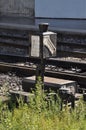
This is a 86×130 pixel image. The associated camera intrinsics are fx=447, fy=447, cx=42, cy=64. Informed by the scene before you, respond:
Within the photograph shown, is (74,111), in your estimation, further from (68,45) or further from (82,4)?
(82,4)

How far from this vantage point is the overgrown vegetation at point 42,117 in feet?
16.5

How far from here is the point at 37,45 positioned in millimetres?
7211

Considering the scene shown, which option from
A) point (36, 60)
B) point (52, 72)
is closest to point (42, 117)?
point (52, 72)

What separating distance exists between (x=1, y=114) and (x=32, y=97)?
22.5 inches

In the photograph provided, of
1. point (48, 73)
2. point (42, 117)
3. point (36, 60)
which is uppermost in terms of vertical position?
point (42, 117)

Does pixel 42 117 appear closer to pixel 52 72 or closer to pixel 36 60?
pixel 52 72

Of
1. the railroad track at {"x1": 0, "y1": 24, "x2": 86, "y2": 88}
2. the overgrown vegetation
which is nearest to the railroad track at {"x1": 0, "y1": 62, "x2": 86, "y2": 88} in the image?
the railroad track at {"x1": 0, "y1": 24, "x2": 86, "y2": 88}

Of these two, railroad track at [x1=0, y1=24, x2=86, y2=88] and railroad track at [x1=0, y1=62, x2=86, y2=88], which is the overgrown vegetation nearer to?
railroad track at [x1=0, y1=62, x2=86, y2=88]

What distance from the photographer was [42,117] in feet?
17.9

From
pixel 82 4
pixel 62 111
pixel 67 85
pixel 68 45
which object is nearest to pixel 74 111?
pixel 62 111

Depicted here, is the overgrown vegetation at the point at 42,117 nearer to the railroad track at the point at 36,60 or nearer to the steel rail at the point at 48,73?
the steel rail at the point at 48,73

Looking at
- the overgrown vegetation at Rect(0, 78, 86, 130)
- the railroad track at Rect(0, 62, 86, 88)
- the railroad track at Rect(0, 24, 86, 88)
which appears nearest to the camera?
the overgrown vegetation at Rect(0, 78, 86, 130)

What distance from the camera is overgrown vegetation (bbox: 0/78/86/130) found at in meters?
5.03

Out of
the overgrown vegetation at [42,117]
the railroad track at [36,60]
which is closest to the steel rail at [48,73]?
the railroad track at [36,60]
